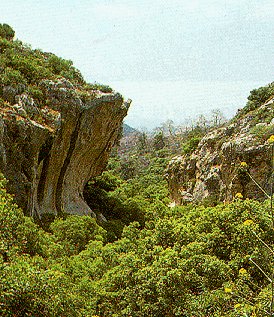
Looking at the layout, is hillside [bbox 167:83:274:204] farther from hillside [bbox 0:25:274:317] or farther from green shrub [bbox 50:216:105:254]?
green shrub [bbox 50:216:105:254]

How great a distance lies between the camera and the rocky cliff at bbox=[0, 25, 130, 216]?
20141 millimetres

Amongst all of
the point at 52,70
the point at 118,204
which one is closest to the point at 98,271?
the point at 52,70

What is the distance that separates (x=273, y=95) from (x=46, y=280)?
2339cm

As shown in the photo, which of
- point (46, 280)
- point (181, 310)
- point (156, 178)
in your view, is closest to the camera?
point (46, 280)

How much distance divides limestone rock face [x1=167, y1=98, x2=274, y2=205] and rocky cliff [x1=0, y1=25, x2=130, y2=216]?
686 centimetres

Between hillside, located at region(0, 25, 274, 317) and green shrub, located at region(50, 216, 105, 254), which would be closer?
hillside, located at region(0, 25, 274, 317)

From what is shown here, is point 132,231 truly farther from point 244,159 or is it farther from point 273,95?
point 273,95

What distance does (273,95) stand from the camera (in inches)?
1085

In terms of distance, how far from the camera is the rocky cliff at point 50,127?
20141 millimetres

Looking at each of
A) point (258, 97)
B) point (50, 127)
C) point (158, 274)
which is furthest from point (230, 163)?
point (158, 274)

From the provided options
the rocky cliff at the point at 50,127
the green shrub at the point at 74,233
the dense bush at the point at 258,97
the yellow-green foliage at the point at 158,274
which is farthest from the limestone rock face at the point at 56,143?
the dense bush at the point at 258,97

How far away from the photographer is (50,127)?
21969mm

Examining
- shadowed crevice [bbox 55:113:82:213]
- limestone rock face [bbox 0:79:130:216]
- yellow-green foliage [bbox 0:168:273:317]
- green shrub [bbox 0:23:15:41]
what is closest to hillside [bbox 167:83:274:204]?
limestone rock face [bbox 0:79:130:216]

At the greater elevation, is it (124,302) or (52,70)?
(52,70)
